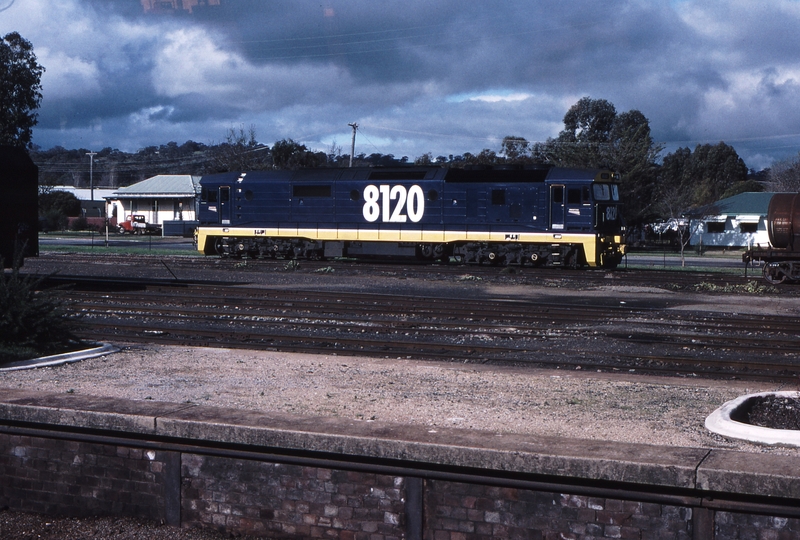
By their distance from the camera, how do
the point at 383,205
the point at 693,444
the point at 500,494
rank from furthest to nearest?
1. the point at 383,205
2. the point at 693,444
3. the point at 500,494

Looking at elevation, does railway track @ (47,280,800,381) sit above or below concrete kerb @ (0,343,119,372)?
below

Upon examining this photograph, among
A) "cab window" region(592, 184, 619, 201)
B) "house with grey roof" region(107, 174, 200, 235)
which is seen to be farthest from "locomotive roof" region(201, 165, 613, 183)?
"house with grey roof" region(107, 174, 200, 235)

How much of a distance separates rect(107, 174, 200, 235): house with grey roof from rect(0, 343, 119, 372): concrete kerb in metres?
68.0

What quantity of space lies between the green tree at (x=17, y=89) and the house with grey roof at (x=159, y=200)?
79.9 ft

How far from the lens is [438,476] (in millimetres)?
5125

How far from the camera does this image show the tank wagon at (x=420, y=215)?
28.3m

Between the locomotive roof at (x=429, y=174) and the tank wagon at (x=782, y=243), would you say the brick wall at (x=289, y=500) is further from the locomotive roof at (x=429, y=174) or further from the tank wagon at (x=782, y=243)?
the locomotive roof at (x=429, y=174)

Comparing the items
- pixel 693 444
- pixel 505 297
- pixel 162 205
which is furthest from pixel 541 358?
pixel 162 205

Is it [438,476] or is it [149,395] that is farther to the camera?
[149,395]

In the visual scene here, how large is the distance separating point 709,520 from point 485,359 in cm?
696

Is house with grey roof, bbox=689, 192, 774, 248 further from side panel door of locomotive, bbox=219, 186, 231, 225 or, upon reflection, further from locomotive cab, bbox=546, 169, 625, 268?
side panel door of locomotive, bbox=219, 186, 231, 225

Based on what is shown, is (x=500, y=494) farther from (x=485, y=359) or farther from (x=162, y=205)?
(x=162, y=205)

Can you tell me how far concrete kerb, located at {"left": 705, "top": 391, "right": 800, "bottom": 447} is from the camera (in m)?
5.50

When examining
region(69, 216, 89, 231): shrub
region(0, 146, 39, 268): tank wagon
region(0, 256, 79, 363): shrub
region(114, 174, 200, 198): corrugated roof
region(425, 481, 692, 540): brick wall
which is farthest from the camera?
region(114, 174, 200, 198): corrugated roof
